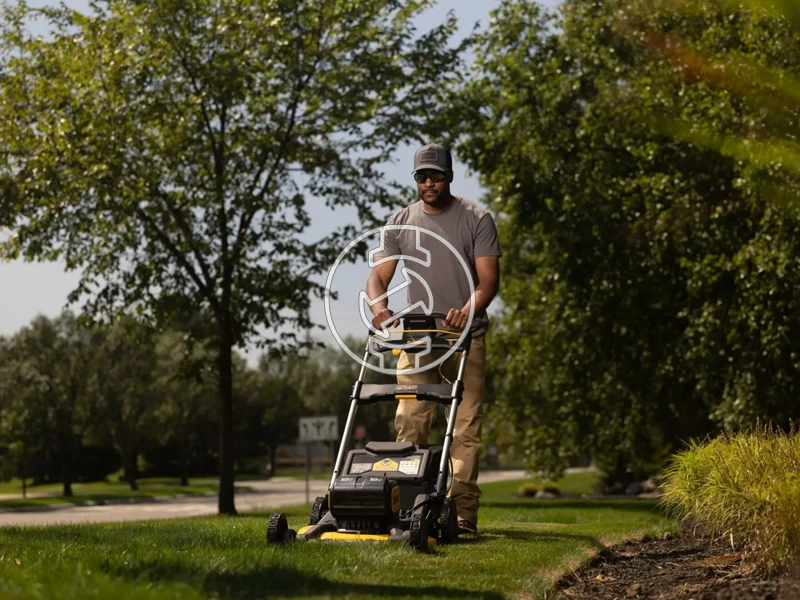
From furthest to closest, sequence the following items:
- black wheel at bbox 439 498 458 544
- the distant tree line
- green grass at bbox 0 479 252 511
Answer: the distant tree line
green grass at bbox 0 479 252 511
black wheel at bbox 439 498 458 544

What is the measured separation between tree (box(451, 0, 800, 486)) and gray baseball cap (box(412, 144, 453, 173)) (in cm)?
639

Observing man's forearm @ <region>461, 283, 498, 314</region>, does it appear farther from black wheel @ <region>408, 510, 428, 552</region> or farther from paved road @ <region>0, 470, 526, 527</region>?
paved road @ <region>0, 470, 526, 527</region>

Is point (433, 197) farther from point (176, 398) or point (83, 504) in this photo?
point (176, 398)

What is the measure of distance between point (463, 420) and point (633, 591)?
2.51 meters

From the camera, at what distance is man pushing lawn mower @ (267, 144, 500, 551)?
7.15 meters

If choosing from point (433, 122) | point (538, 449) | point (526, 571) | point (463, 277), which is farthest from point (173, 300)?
point (526, 571)

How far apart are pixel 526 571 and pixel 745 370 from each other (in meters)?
11.4

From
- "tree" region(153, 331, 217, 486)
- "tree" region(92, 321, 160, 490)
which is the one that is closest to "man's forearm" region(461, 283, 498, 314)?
"tree" region(92, 321, 160, 490)

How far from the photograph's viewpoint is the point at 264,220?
1950cm

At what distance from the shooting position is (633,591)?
5.82m

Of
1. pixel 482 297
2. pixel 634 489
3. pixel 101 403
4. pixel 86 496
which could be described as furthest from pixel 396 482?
pixel 101 403

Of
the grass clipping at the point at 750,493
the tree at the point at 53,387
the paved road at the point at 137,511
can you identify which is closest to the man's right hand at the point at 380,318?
the grass clipping at the point at 750,493

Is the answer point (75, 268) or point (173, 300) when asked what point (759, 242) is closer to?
point (173, 300)

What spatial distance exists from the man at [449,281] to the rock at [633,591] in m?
2.22
